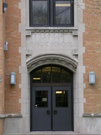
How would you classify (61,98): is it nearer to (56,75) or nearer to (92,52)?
(56,75)

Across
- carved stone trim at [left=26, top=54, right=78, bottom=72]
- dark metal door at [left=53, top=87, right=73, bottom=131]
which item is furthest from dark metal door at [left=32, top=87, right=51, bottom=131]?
carved stone trim at [left=26, top=54, right=78, bottom=72]

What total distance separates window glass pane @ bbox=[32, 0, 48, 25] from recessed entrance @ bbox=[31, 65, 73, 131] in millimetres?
2104

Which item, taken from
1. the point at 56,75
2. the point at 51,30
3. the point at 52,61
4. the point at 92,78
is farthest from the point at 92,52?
the point at 51,30

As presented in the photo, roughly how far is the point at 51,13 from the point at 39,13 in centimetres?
55

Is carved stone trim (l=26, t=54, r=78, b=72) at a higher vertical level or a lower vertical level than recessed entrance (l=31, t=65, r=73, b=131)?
higher

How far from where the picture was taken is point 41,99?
569 inches

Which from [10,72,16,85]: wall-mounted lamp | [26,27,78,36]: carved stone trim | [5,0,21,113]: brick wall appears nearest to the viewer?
[10,72,16,85]: wall-mounted lamp

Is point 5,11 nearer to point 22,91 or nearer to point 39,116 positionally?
point 22,91

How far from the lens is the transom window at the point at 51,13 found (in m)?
14.4

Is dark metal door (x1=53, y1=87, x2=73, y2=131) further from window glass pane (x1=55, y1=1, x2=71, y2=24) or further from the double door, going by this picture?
window glass pane (x1=55, y1=1, x2=71, y2=24)

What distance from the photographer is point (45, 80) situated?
47.6ft

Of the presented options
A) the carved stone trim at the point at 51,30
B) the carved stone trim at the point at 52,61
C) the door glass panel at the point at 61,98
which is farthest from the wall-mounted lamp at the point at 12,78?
the door glass panel at the point at 61,98

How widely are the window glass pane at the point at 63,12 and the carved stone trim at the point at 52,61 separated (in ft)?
5.49

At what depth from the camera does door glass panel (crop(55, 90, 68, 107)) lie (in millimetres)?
14469
